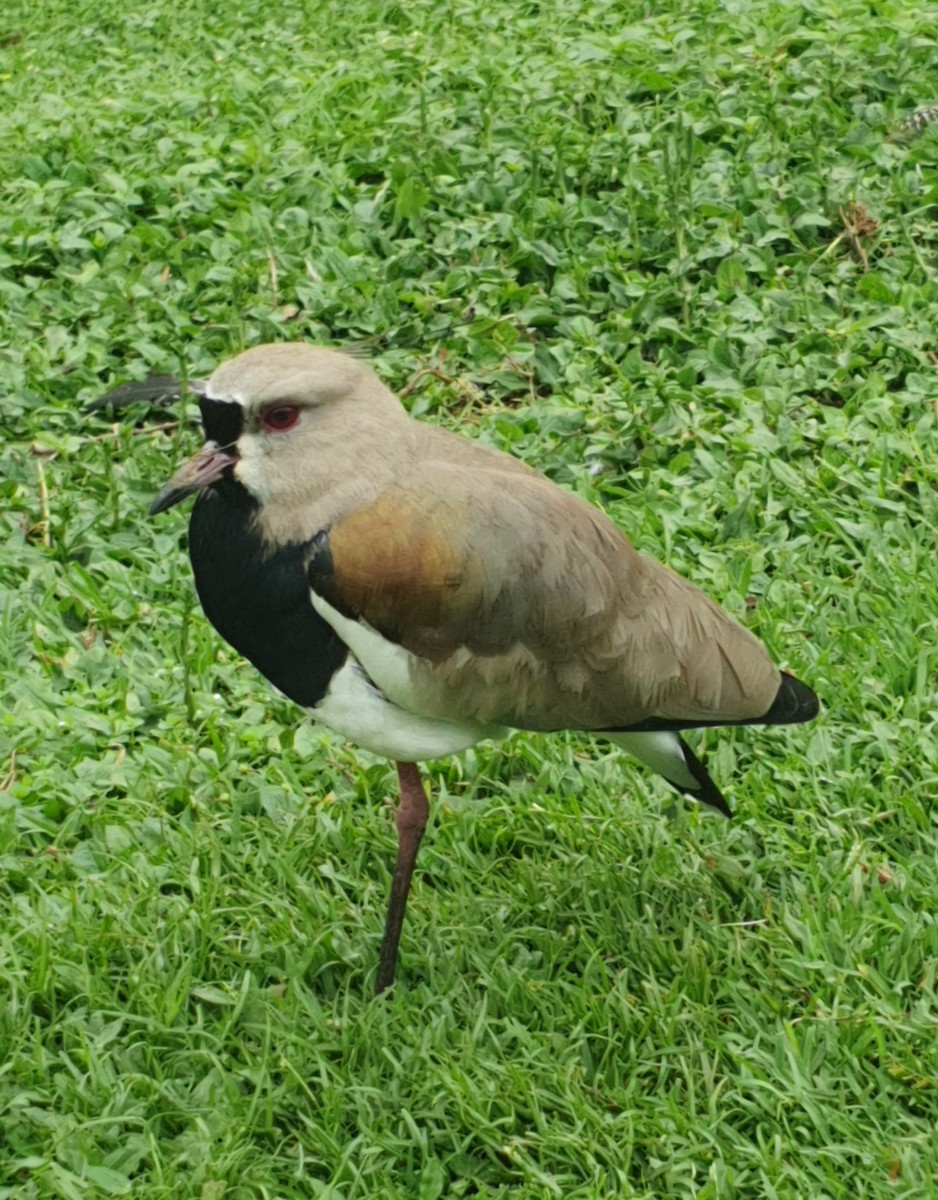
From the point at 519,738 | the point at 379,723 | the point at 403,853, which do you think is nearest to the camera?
the point at 379,723

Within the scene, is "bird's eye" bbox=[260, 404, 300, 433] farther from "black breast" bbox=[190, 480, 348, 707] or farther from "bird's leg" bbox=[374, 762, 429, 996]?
"bird's leg" bbox=[374, 762, 429, 996]

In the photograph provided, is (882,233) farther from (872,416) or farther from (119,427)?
(119,427)

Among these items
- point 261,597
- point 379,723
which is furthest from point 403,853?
point 261,597

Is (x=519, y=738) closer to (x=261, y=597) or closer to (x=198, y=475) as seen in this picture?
(x=261, y=597)

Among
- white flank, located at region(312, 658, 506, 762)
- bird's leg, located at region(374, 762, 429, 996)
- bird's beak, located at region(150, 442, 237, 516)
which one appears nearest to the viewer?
bird's beak, located at region(150, 442, 237, 516)

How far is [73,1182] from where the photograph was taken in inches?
120

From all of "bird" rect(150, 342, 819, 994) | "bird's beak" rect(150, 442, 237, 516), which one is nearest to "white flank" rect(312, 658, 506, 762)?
"bird" rect(150, 342, 819, 994)

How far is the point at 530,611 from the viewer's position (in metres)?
3.24

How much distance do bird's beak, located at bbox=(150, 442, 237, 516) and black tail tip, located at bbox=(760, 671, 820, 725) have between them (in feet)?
4.08

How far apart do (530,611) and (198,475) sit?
27.3 inches

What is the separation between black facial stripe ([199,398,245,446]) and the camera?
304 cm

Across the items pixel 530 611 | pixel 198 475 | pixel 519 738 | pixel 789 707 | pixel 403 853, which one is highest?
pixel 198 475

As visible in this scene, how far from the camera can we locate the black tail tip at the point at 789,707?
348 centimetres

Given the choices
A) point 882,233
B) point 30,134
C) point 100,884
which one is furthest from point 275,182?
point 100,884
